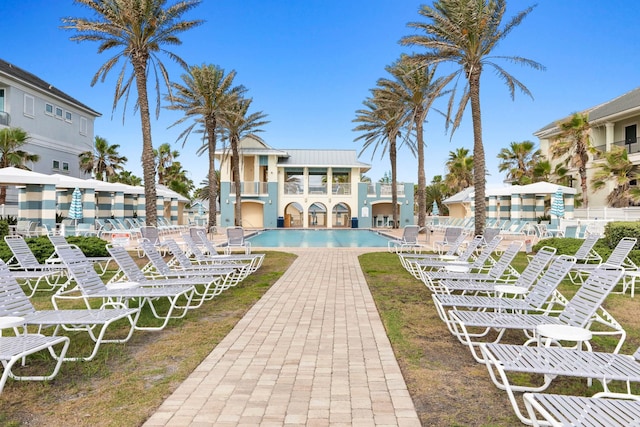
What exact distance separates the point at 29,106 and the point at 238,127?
1288cm

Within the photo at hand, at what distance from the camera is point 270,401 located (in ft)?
11.8

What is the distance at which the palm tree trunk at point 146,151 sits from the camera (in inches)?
656

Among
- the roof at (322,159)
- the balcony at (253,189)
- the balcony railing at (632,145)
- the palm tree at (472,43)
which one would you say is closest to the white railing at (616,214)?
the balcony railing at (632,145)

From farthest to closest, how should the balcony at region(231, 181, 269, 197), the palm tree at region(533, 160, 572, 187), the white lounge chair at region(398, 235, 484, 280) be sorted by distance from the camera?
the balcony at region(231, 181, 269, 197)
the palm tree at region(533, 160, 572, 187)
the white lounge chair at region(398, 235, 484, 280)

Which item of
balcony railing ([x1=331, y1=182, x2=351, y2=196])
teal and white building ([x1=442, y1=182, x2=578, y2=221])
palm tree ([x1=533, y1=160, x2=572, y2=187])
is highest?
palm tree ([x1=533, y1=160, x2=572, y2=187])

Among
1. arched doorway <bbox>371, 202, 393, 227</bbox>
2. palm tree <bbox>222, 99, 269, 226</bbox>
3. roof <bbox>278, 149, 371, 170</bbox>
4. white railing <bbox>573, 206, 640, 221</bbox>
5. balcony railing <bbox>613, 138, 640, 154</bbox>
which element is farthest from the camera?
arched doorway <bbox>371, 202, 393, 227</bbox>

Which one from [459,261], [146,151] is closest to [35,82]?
A: [146,151]

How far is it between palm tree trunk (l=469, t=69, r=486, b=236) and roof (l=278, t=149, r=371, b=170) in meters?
21.0

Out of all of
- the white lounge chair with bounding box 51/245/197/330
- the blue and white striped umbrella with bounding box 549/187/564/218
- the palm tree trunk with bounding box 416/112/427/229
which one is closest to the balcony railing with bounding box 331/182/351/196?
the palm tree trunk with bounding box 416/112/427/229

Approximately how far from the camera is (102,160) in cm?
3747

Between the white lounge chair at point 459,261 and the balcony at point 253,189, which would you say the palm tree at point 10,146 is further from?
the white lounge chair at point 459,261

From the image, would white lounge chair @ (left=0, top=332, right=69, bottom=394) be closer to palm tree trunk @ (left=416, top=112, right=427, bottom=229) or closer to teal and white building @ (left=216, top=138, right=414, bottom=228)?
palm tree trunk @ (left=416, top=112, right=427, bottom=229)

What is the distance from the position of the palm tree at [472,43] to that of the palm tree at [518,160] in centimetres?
2032

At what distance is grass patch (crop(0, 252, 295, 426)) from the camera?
3412 mm
